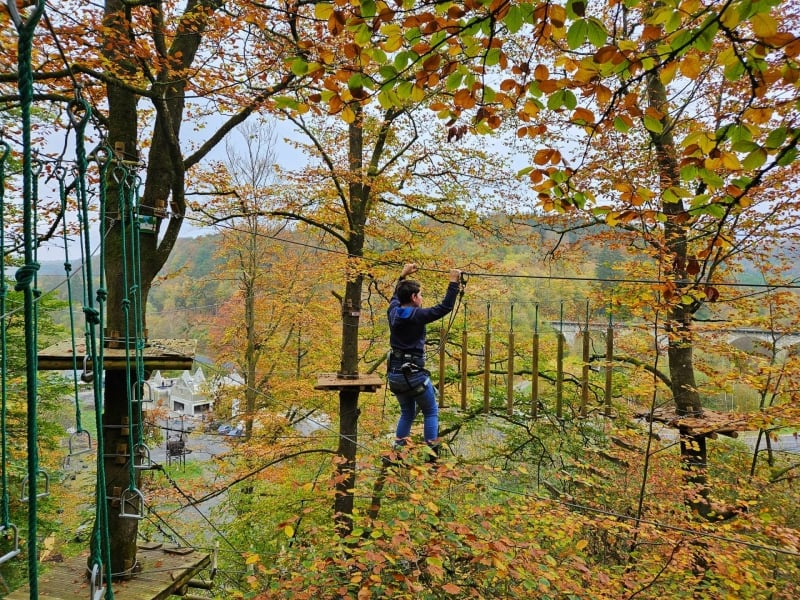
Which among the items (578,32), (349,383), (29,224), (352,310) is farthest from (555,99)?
(352,310)

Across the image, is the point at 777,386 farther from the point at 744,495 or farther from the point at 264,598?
the point at 264,598

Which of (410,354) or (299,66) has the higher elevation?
(299,66)

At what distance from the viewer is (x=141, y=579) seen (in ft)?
8.04

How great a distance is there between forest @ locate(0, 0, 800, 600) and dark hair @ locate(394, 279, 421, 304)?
452 millimetres

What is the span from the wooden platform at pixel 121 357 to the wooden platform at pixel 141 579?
3.50 feet

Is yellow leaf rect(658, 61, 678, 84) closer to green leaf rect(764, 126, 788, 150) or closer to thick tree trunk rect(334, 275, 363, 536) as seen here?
green leaf rect(764, 126, 788, 150)

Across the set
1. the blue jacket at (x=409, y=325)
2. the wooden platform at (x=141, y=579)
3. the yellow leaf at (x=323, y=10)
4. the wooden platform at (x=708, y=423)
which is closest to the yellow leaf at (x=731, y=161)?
the yellow leaf at (x=323, y=10)

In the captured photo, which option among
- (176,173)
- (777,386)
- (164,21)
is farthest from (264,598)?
(777,386)

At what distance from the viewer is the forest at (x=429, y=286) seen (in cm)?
135

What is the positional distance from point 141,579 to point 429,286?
15.0 ft

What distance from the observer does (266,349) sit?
937 centimetres

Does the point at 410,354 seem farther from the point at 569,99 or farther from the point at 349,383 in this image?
the point at 569,99

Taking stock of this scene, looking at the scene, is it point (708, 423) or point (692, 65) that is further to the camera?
point (708, 423)

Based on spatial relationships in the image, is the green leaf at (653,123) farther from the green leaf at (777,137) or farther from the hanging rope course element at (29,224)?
the hanging rope course element at (29,224)
